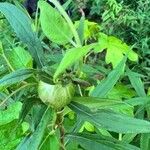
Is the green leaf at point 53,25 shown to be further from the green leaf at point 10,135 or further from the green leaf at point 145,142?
the green leaf at point 145,142

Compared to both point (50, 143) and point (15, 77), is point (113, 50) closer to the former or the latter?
point (50, 143)

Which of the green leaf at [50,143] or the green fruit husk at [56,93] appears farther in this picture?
the green leaf at [50,143]

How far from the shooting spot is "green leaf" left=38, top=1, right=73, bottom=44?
77 centimetres

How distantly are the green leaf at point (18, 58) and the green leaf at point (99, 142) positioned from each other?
0.20 m

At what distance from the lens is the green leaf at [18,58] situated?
37.7 inches

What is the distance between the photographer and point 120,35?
6.94ft

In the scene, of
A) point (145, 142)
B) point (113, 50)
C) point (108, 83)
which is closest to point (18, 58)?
point (108, 83)

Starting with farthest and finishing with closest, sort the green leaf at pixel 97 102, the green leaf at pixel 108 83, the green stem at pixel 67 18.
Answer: the green leaf at pixel 108 83
the green leaf at pixel 97 102
the green stem at pixel 67 18

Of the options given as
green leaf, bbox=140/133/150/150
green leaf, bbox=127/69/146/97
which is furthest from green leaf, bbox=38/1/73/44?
green leaf, bbox=127/69/146/97

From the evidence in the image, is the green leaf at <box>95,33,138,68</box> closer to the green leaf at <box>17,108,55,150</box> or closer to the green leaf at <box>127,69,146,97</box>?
the green leaf at <box>127,69,146,97</box>

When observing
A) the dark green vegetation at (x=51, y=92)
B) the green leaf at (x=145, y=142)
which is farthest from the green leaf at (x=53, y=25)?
the green leaf at (x=145, y=142)

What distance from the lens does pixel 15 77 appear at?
2.64 feet

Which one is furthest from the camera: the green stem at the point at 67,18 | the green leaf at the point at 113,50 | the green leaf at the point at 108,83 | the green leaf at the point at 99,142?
the green leaf at the point at 113,50

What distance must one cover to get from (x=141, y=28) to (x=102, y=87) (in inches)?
33.7
